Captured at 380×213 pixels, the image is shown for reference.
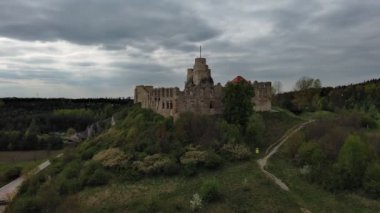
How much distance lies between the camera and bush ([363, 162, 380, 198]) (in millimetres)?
42938

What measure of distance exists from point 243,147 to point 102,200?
59.1 feet

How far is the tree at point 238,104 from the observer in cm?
6100

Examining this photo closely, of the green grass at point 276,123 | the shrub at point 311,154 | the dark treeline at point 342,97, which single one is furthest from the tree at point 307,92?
the shrub at point 311,154

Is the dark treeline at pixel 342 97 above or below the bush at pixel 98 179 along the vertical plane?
above

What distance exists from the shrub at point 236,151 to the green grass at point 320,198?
549cm

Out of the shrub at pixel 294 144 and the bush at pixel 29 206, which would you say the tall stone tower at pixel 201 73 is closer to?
the shrub at pixel 294 144

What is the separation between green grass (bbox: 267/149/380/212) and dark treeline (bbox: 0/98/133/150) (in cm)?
8231

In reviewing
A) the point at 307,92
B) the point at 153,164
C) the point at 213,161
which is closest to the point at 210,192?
the point at 213,161

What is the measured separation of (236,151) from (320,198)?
13521 millimetres

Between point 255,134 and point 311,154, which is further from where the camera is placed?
point 255,134

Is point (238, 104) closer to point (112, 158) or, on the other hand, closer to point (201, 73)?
point (201, 73)

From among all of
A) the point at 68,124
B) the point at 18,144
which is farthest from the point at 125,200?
the point at 68,124

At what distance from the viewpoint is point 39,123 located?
155625 millimetres

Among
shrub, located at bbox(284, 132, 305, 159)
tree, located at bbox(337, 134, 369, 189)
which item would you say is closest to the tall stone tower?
shrub, located at bbox(284, 132, 305, 159)
